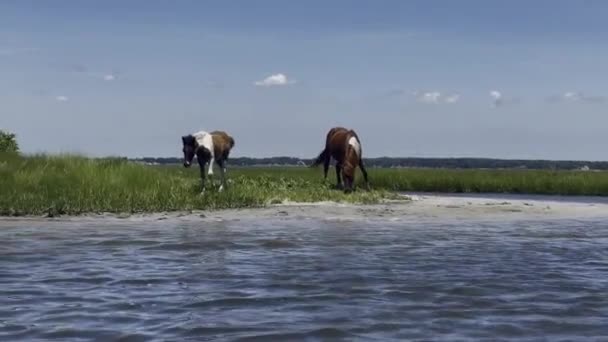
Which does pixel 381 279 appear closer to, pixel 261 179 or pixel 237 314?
pixel 237 314

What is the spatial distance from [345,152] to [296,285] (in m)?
15.3

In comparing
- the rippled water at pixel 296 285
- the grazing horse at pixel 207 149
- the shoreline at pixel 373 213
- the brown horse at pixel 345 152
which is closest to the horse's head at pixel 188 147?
the grazing horse at pixel 207 149

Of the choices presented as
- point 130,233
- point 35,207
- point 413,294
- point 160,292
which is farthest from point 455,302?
point 35,207

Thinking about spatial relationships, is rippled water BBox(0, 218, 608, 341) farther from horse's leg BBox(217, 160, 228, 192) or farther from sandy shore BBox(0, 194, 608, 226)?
horse's leg BBox(217, 160, 228, 192)

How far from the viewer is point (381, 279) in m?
9.36

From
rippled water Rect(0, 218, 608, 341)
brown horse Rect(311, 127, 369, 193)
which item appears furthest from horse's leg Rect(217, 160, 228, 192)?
rippled water Rect(0, 218, 608, 341)

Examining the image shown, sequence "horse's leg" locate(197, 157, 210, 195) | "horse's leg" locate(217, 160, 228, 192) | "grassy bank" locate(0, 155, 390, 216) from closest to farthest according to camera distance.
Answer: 1. "grassy bank" locate(0, 155, 390, 216)
2. "horse's leg" locate(197, 157, 210, 195)
3. "horse's leg" locate(217, 160, 228, 192)

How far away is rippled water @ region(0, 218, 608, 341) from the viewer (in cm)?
682

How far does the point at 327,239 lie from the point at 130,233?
318 centimetres

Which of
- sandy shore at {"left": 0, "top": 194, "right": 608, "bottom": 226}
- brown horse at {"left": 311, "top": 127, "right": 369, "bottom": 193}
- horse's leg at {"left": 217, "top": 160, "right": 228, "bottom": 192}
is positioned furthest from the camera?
brown horse at {"left": 311, "top": 127, "right": 369, "bottom": 193}

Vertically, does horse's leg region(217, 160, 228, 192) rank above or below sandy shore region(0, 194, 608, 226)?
above

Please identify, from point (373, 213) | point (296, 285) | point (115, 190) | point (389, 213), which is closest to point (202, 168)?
point (115, 190)

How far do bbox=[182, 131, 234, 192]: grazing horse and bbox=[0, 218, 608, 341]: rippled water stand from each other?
6.76m

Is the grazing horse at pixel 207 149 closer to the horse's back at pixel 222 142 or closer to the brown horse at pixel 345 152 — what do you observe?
the horse's back at pixel 222 142
